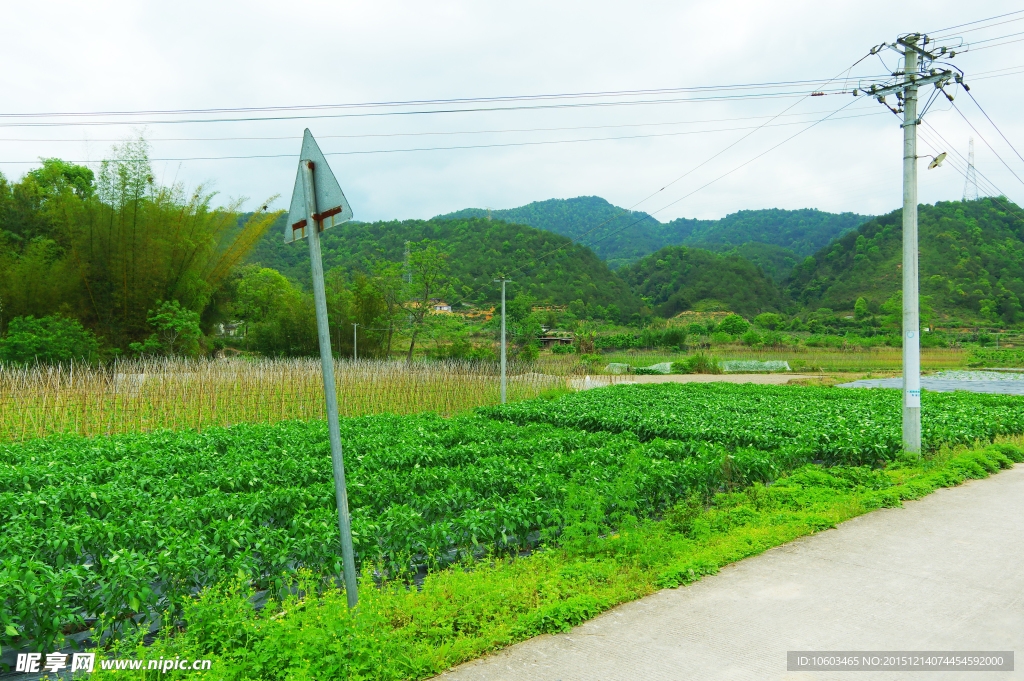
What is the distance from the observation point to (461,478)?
19.9 ft

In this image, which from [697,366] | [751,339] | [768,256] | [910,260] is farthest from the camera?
[768,256]

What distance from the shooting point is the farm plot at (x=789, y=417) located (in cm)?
855

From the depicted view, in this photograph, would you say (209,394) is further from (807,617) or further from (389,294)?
(389,294)

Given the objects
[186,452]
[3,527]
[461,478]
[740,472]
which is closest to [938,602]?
[740,472]

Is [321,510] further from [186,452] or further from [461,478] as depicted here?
[186,452]

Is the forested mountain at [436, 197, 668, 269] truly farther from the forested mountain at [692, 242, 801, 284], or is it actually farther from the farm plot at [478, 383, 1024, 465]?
the farm plot at [478, 383, 1024, 465]

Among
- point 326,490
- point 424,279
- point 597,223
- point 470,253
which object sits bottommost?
point 326,490

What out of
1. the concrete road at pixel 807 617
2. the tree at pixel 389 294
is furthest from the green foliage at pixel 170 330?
the concrete road at pixel 807 617

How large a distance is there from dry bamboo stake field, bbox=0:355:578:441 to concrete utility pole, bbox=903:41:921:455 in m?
11.7

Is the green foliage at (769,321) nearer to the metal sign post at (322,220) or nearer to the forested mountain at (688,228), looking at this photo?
the forested mountain at (688,228)

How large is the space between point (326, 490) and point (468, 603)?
2526 mm

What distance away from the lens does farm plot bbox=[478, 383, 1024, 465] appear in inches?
337

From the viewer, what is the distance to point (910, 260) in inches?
330

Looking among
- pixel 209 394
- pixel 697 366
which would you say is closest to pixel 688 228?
pixel 697 366
